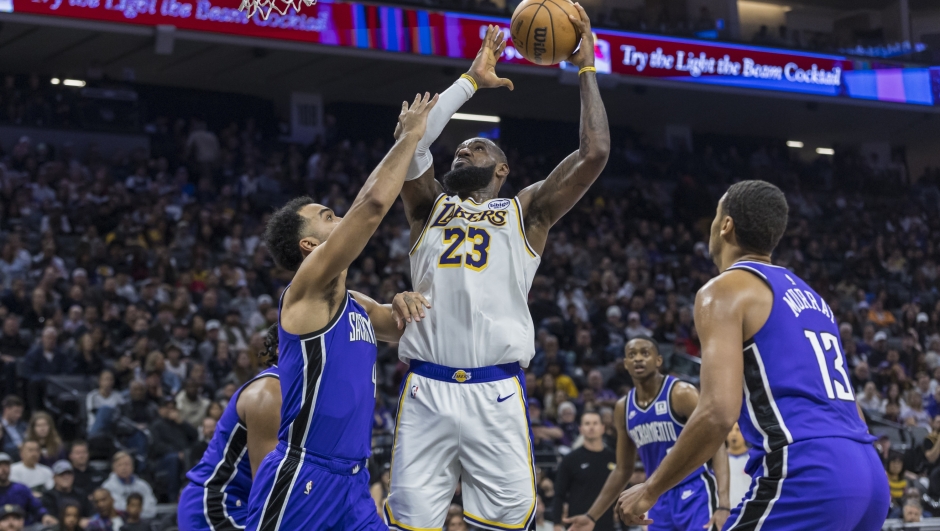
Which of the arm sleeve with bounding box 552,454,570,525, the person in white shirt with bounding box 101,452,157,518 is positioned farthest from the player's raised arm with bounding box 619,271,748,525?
the person in white shirt with bounding box 101,452,157,518

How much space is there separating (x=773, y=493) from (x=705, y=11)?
840 inches

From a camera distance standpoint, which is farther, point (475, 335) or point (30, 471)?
point (30, 471)

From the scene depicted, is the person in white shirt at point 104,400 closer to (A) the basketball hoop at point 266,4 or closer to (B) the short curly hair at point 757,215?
(A) the basketball hoop at point 266,4

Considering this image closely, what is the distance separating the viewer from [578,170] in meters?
4.63

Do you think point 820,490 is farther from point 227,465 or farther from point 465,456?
point 227,465

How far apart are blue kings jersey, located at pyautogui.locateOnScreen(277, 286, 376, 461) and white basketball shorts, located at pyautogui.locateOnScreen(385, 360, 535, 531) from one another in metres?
0.33

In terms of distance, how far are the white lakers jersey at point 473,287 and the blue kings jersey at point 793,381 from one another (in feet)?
4.18

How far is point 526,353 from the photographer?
4.49m

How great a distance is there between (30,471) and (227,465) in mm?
5491

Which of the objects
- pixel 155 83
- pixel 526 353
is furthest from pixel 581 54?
pixel 155 83

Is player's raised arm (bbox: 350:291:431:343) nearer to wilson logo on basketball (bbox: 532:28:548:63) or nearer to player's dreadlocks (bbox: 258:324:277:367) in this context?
player's dreadlocks (bbox: 258:324:277:367)

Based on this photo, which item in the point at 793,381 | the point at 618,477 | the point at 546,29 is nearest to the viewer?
the point at 793,381

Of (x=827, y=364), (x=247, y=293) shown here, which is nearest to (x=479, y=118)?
(x=247, y=293)

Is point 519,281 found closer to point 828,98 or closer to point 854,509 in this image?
point 854,509
